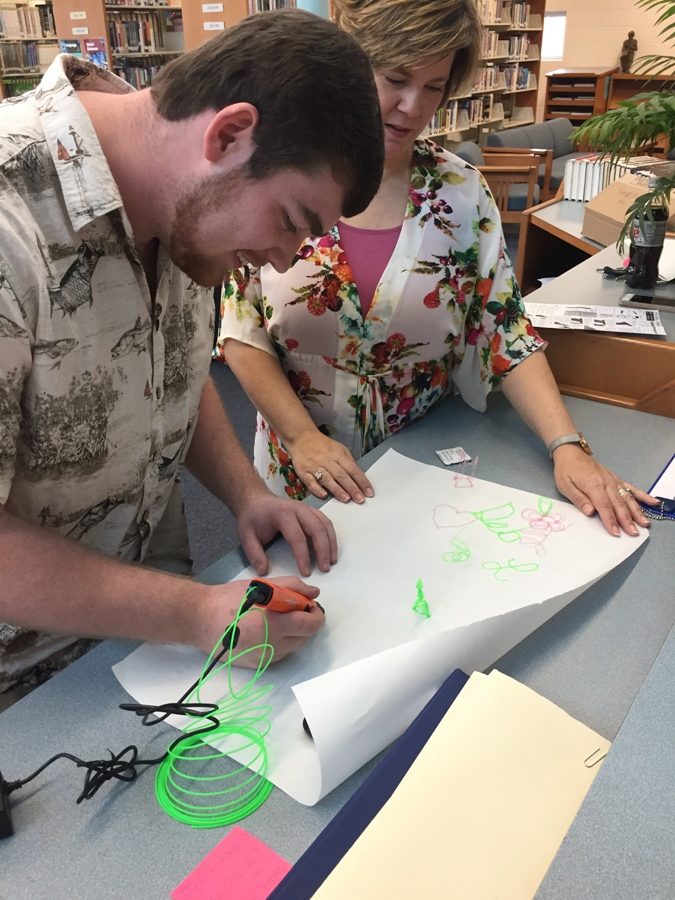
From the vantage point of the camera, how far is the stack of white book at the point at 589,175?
3100mm

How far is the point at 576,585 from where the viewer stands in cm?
89

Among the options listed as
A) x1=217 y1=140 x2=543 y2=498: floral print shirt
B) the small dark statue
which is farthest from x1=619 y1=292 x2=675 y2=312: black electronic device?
the small dark statue

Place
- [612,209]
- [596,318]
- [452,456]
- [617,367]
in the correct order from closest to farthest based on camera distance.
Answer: [452,456] < [617,367] < [596,318] < [612,209]

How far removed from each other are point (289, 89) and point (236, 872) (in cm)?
68

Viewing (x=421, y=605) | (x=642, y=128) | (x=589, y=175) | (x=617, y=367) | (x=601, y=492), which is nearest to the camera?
(x=421, y=605)

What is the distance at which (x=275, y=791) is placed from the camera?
65 cm

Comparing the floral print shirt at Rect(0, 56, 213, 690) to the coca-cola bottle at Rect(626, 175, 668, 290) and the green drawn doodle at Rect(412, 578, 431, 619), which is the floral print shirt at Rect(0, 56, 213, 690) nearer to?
the green drawn doodle at Rect(412, 578, 431, 619)

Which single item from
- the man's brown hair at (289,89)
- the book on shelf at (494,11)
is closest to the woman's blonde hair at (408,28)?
the man's brown hair at (289,89)

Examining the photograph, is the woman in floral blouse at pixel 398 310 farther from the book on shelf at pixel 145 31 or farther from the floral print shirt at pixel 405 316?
the book on shelf at pixel 145 31

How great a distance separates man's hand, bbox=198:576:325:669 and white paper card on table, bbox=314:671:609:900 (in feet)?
0.61

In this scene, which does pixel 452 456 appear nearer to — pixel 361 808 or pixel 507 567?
pixel 507 567

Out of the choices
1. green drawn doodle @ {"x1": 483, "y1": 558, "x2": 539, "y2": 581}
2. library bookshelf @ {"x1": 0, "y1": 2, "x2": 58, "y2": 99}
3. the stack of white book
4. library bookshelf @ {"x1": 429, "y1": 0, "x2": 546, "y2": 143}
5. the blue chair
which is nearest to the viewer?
green drawn doodle @ {"x1": 483, "y1": 558, "x2": 539, "y2": 581}

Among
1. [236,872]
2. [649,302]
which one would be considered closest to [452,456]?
[236,872]

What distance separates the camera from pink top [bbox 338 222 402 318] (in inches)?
51.0
